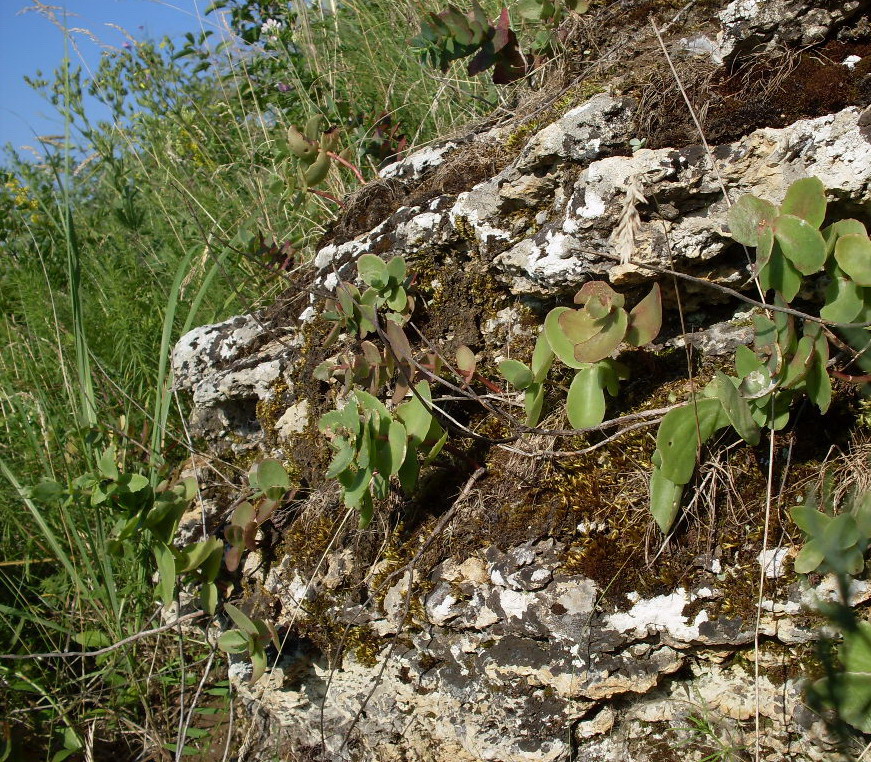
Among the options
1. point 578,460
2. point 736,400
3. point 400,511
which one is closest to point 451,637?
point 400,511

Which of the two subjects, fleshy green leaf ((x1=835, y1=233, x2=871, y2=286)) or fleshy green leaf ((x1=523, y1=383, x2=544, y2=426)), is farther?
fleshy green leaf ((x1=523, y1=383, x2=544, y2=426))

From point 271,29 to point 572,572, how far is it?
3.22 meters

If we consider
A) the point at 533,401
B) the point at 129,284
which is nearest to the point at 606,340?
the point at 533,401

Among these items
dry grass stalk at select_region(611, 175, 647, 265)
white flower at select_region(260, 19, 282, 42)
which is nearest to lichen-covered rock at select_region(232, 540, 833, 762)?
dry grass stalk at select_region(611, 175, 647, 265)

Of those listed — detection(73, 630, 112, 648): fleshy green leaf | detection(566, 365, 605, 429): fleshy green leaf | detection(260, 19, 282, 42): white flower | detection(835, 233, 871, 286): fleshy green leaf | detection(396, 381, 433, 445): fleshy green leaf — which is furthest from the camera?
detection(260, 19, 282, 42): white flower

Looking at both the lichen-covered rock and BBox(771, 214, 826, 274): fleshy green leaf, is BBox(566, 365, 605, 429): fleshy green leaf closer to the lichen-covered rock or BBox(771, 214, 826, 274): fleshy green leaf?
the lichen-covered rock

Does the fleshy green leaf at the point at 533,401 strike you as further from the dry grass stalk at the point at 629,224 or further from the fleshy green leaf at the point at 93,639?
the fleshy green leaf at the point at 93,639

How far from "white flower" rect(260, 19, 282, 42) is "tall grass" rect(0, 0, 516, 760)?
71 mm

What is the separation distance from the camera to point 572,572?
1567 mm

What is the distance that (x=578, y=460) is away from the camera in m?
1.66

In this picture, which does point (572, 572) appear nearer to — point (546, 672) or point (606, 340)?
point (546, 672)

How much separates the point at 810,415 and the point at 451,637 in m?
0.91

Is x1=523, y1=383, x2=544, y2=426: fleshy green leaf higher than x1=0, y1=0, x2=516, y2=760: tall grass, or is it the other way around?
x1=0, y1=0, x2=516, y2=760: tall grass

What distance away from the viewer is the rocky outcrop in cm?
144
